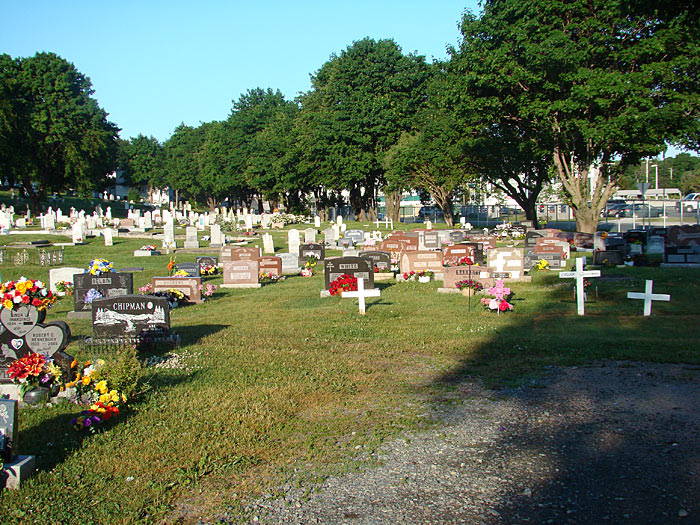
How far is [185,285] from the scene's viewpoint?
17109mm

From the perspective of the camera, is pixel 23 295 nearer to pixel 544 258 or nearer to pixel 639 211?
pixel 544 258

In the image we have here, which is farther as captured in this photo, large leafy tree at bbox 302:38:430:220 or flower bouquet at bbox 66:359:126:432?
large leafy tree at bbox 302:38:430:220

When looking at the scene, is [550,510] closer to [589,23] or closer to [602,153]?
[589,23]

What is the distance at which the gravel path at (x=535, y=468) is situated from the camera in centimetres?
488

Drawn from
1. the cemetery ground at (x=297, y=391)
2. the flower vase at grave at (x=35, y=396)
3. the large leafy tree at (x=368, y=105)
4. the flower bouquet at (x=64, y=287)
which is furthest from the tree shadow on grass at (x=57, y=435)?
the large leafy tree at (x=368, y=105)

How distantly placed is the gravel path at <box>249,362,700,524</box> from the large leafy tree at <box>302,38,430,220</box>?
164ft

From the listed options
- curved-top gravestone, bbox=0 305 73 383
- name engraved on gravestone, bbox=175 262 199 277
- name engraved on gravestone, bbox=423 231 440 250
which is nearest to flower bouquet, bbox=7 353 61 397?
curved-top gravestone, bbox=0 305 73 383

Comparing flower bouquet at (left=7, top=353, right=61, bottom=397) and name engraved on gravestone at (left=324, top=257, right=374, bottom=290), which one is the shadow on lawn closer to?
flower bouquet at (left=7, top=353, right=61, bottom=397)

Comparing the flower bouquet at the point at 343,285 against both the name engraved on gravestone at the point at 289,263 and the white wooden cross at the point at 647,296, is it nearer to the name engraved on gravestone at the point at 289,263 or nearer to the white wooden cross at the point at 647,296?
the white wooden cross at the point at 647,296

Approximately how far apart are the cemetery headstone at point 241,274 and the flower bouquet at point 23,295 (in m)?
11.8

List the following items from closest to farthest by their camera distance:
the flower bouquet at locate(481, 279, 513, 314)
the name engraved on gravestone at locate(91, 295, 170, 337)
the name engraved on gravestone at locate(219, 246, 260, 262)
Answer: the name engraved on gravestone at locate(91, 295, 170, 337) → the flower bouquet at locate(481, 279, 513, 314) → the name engraved on gravestone at locate(219, 246, 260, 262)

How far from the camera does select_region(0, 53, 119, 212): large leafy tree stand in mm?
58656

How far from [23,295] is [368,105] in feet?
164

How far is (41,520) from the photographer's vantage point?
4797 mm
